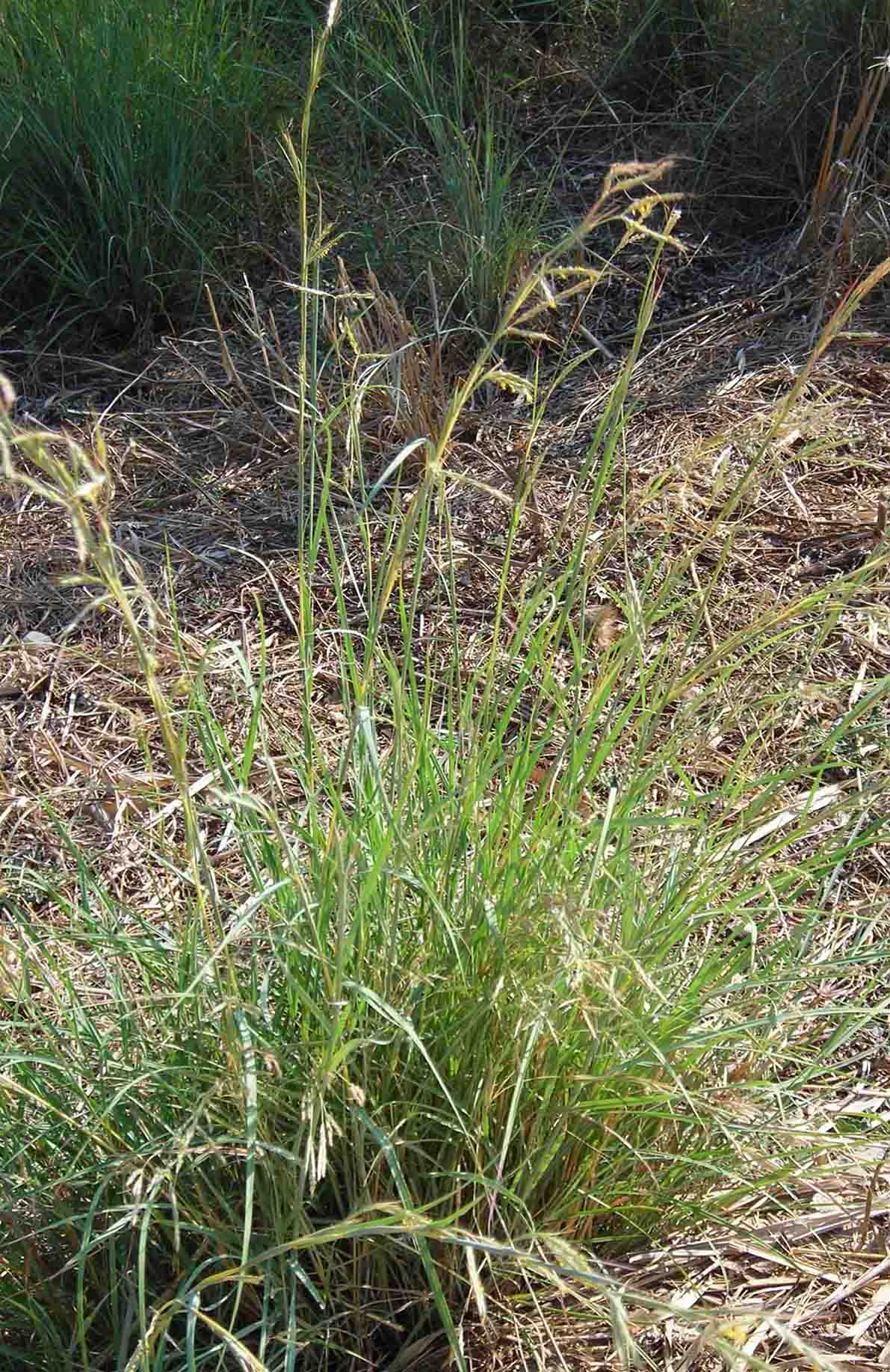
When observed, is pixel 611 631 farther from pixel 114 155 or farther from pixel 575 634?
pixel 114 155

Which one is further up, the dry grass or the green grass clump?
the green grass clump

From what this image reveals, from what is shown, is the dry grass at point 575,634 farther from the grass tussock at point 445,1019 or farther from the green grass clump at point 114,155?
the green grass clump at point 114,155

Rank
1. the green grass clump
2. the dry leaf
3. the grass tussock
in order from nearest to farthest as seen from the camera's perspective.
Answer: the grass tussock < the dry leaf < the green grass clump

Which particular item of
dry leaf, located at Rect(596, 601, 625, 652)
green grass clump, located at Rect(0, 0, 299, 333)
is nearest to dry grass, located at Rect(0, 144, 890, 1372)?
dry leaf, located at Rect(596, 601, 625, 652)

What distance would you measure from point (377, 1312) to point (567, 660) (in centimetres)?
130

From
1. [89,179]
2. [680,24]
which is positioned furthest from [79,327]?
[680,24]

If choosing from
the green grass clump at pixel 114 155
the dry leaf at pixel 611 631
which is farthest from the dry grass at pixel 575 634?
the green grass clump at pixel 114 155

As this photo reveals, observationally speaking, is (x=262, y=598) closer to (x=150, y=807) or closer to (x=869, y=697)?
(x=150, y=807)

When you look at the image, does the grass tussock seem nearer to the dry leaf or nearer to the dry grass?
the dry grass

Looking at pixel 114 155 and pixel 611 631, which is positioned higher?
pixel 114 155

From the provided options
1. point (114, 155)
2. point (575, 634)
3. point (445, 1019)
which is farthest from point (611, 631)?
point (114, 155)

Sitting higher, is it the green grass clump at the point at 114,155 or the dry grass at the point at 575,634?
the green grass clump at the point at 114,155

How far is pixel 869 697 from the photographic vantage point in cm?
123

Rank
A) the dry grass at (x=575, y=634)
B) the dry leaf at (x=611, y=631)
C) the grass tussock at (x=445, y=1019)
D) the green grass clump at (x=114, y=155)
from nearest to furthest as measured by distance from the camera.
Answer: the grass tussock at (x=445, y=1019) → the dry grass at (x=575, y=634) → the dry leaf at (x=611, y=631) → the green grass clump at (x=114, y=155)
